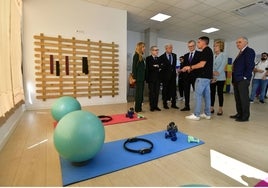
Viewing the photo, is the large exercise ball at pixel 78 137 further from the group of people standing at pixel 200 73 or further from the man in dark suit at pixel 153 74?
the man in dark suit at pixel 153 74

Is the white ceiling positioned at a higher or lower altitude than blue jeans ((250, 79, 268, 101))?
higher

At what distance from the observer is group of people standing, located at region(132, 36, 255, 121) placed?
3.05 m

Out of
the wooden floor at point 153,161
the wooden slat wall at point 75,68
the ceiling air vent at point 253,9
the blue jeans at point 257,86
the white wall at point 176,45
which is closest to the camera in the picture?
the wooden floor at point 153,161

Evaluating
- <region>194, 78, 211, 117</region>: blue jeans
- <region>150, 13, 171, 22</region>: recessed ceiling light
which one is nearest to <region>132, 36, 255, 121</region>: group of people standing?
<region>194, 78, 211, 117</region>: blue jeans

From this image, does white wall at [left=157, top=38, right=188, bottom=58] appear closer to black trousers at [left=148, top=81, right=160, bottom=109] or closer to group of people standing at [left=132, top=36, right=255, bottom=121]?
group of people standing at [left=132, top=36, right=255, bottom=121]

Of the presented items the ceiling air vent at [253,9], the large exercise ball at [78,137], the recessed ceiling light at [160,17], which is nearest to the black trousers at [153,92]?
the large exercise ball at [78,137]

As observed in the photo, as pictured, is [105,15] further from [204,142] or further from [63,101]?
[204,142]

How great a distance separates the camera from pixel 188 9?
5.07 metres

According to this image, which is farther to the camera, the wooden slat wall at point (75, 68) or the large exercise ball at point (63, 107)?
the wooden slat wall at point (75, 68)

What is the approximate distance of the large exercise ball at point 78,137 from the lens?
1.39 meters

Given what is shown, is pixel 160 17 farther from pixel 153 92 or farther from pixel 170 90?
pixel 153 92

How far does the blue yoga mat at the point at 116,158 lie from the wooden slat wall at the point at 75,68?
10.1 feet

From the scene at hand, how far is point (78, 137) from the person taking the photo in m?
1.38

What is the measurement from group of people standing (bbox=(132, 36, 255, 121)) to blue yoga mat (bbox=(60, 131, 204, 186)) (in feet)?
4.34
